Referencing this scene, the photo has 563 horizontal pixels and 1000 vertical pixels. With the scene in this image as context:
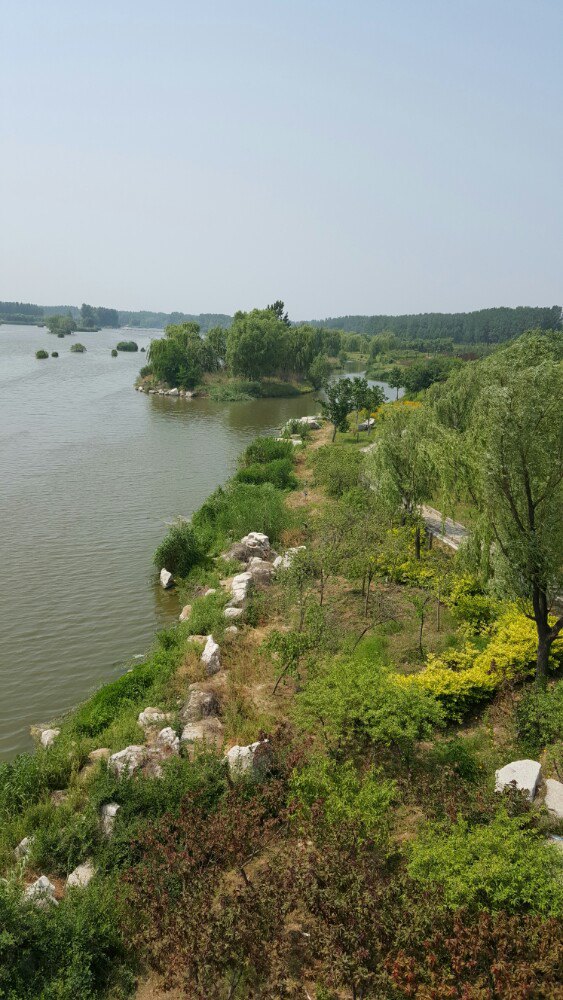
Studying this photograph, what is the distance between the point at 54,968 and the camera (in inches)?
267

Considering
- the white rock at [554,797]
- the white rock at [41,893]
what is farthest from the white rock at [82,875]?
the white rock at [554,797]

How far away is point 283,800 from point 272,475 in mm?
22532

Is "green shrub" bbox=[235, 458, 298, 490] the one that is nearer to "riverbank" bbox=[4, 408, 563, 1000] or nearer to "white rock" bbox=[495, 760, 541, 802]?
"riverbank" bbox=[4, 408, 563, 1000]

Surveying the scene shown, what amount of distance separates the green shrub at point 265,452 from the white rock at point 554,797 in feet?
88.5

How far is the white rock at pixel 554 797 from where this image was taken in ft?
27.6

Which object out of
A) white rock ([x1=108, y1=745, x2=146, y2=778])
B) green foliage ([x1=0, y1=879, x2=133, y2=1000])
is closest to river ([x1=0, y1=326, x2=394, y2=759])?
white rock ([x1=108, y1=745, x2=146, y2=778])

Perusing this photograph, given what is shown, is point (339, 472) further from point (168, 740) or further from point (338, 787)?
point (338, 787)

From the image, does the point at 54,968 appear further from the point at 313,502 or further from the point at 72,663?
the point at 313,502

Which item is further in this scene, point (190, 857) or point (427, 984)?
point (190, 857)

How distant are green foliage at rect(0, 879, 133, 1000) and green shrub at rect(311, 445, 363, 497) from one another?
20.8 meters

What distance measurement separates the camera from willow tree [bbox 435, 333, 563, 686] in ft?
32.8

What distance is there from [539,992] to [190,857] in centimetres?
446

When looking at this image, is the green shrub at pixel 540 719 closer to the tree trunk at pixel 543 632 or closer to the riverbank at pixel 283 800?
the riverbank at pixel 283 800

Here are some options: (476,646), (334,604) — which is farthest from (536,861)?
(334,604)
